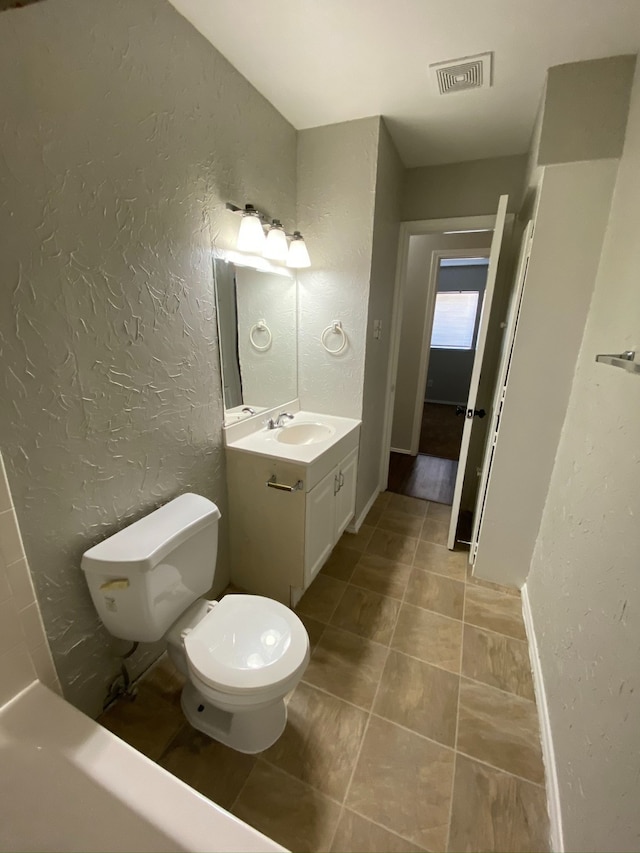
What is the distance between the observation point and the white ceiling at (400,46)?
1146mm

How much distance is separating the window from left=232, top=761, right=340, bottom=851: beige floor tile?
17.0 ft

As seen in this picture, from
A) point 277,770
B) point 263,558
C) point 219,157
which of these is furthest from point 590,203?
point 277,770

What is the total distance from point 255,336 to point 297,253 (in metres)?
0.50

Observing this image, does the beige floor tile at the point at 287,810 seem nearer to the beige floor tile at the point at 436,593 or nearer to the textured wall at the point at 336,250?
the beige floor tile at the point at 436,593

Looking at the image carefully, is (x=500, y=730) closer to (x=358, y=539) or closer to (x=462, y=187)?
(x=358, y=539)

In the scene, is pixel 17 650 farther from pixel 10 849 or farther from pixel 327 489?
pixel 327 489

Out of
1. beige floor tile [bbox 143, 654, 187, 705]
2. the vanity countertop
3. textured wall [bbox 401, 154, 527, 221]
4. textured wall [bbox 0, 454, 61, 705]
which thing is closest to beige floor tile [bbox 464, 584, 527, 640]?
the vanity countertop

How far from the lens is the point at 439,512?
106 inches

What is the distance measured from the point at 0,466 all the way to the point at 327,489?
1.25 m

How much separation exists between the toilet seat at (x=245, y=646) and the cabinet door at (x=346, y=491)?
0.78m

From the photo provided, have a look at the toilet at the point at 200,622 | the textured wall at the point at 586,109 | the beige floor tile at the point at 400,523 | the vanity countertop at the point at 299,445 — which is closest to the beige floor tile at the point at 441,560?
the beige floor tile at the point at 400,523

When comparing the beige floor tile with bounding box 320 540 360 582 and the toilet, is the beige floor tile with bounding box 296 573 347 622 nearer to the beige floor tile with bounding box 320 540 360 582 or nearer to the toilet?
the beige floor tile with bounding box 320 540 360 582

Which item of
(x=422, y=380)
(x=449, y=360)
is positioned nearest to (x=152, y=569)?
(x=422, y=380)

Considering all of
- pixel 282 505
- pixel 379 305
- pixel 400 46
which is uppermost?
pixel 400 46
